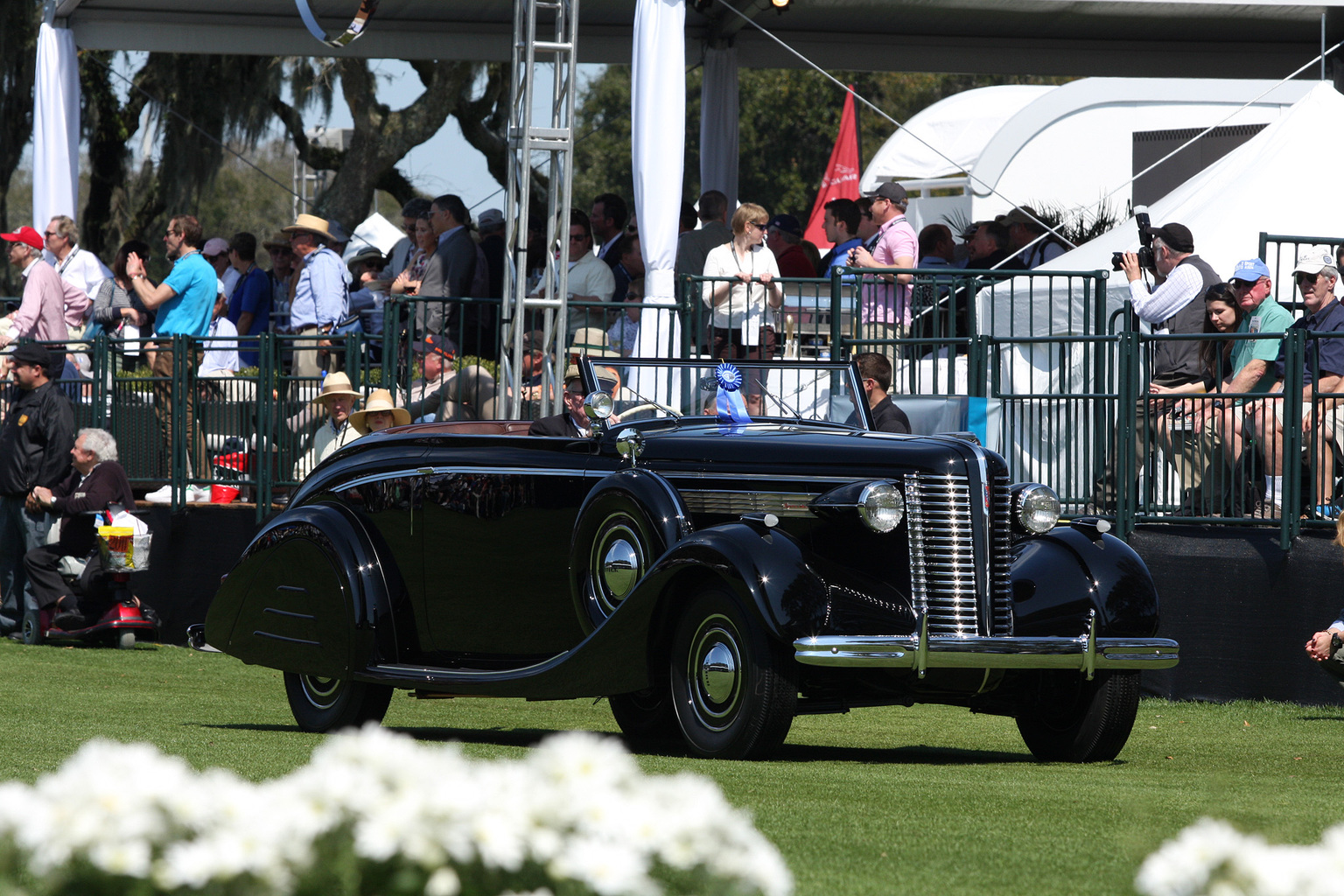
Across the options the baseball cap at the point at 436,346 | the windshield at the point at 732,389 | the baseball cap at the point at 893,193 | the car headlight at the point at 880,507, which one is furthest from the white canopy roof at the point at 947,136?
the car headlight at the point at 880,507

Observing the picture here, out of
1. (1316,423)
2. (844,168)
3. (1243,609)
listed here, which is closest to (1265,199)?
(1316,423)

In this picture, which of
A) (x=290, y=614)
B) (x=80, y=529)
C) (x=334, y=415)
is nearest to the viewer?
(x=290, y=614)

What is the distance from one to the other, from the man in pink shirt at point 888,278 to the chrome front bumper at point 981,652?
5.81m

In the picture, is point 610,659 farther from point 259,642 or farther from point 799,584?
point 259,642

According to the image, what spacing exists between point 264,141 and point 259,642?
22.2 m

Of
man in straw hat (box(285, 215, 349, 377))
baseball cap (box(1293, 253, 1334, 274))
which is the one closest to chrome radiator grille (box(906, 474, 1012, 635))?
baseball cap (box(1293, 253, 1334, 274))

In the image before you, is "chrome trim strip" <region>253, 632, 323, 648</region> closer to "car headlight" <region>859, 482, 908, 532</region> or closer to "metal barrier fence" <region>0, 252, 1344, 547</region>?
"metal barrier fence" <region>0, 252, 1344, 547</region>

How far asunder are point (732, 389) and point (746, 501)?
3.55ft

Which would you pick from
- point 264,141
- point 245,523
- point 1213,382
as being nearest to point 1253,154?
point 1213,382

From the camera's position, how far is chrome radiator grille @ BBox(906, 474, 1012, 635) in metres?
7.11

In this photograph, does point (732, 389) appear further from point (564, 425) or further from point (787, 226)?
point (787, 226)

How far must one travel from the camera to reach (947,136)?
87.1 ft

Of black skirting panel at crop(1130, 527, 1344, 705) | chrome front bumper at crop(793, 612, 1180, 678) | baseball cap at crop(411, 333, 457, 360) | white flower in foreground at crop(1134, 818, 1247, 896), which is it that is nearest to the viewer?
white flower in foreground at crop(1134, 818, 1247, 896)

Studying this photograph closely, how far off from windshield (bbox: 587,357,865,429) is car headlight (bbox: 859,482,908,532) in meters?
1.34
